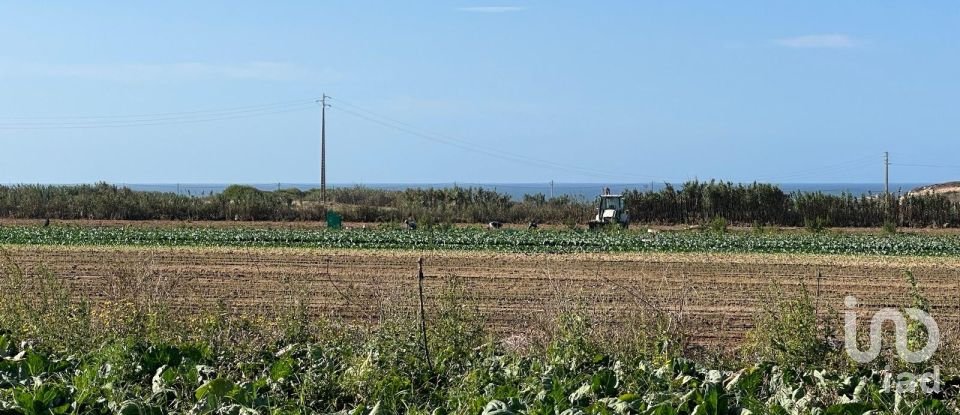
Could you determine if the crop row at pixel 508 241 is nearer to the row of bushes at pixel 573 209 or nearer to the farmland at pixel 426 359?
the row of bushes at pixel 573 209

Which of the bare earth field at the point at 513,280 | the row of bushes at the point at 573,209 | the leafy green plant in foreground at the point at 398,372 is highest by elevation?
the row of bushes at the point at 573,209

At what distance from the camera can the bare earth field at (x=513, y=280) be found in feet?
41.5

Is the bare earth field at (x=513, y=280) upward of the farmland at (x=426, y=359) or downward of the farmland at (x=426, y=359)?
downward

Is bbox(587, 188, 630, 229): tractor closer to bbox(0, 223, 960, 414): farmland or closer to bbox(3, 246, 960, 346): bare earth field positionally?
bbox(3, 246, 960, 346): bare earth field

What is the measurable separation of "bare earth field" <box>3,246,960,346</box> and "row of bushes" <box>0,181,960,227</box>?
66.4ft

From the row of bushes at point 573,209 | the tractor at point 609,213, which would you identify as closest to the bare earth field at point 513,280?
the tractor at point 609,213

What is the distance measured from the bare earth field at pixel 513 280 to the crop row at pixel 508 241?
239 centimetres

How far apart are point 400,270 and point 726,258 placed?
28.1 feet

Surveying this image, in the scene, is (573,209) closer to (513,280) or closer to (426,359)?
(513,280)

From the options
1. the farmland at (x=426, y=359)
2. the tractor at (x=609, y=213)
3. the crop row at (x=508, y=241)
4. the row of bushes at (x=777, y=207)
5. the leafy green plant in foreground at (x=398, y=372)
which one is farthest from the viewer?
the row of bushes at (x=777, y=207)

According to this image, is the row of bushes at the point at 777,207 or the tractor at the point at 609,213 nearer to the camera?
the tractor at the point at 609,213

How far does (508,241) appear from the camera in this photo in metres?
32.0

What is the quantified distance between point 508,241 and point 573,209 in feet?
62.2

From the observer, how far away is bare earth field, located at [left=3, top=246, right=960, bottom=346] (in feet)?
41.5
